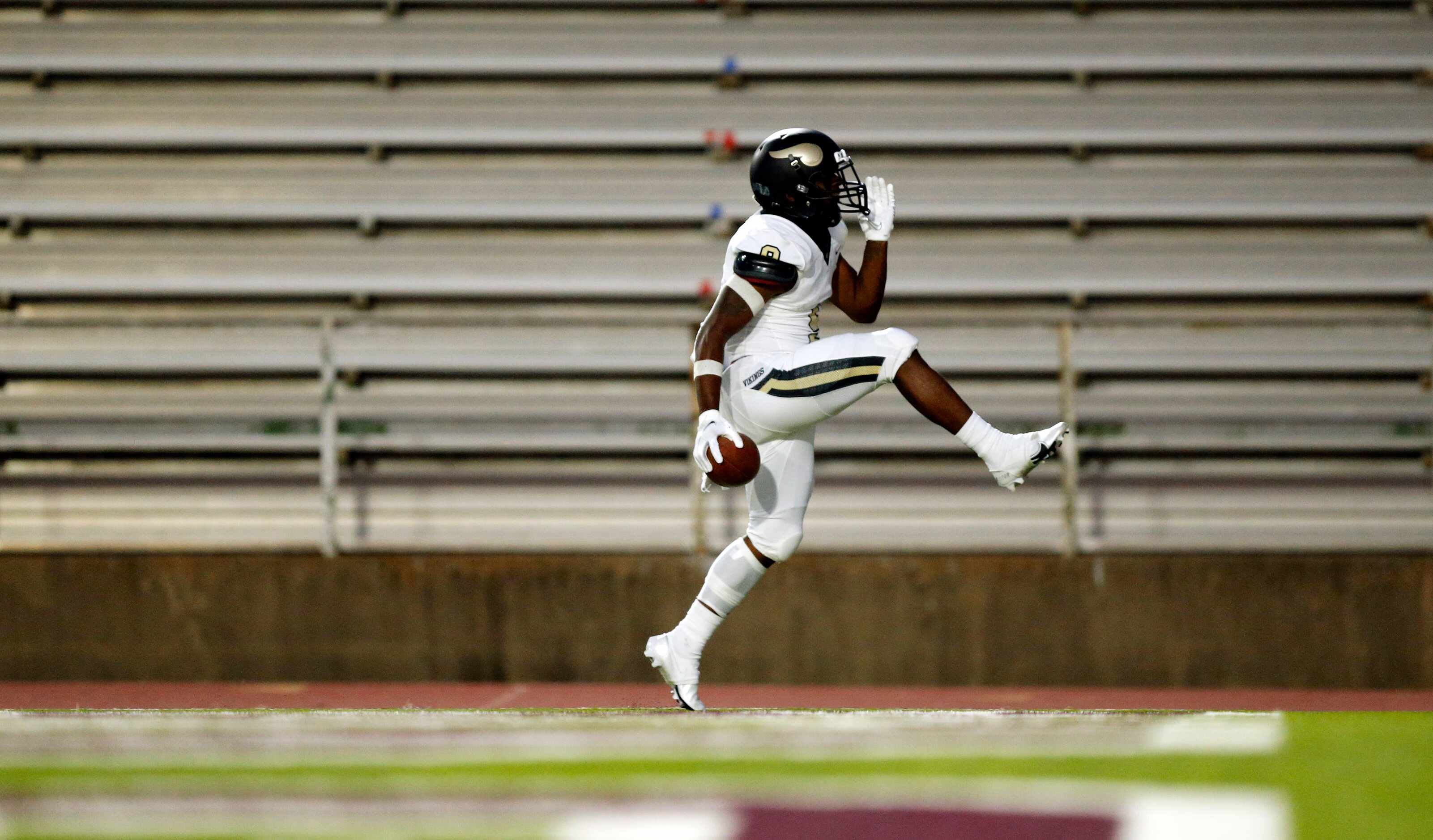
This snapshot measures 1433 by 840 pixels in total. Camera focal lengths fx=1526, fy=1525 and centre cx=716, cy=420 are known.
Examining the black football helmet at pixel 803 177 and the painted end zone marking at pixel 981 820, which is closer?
the painted end zone marking at pixel 981 820

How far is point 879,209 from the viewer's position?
3660mm

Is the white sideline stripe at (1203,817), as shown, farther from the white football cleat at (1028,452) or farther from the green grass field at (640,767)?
the white football cleat at (1028,452)

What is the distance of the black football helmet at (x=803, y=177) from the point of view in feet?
11.9

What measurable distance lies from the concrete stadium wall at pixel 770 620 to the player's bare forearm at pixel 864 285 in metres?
2.17

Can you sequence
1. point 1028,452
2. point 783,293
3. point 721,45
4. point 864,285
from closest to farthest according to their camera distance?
point 1028,452 < point 783,293 < point 864,285 < point 721,45

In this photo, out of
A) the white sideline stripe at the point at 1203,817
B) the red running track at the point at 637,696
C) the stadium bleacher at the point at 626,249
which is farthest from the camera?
the stadium bleacher at the point at 626,249

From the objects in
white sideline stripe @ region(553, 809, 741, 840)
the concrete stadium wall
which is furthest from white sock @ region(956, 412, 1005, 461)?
the concrete stadium wall

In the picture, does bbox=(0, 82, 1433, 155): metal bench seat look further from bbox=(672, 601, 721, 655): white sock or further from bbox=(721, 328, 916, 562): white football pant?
bbox=(672, 601, 721, 655): white sock

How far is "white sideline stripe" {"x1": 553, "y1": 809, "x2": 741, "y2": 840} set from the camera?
197cm

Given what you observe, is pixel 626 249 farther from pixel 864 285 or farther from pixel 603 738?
pixel 603 738

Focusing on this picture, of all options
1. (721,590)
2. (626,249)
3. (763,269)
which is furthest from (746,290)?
(626,249)

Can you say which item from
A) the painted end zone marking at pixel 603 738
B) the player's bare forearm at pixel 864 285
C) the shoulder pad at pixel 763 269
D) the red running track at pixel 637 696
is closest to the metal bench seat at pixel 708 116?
the red running track at pixel 637 696

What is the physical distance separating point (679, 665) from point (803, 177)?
3.98 ft

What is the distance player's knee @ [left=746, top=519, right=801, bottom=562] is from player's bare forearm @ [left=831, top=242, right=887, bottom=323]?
54cm
